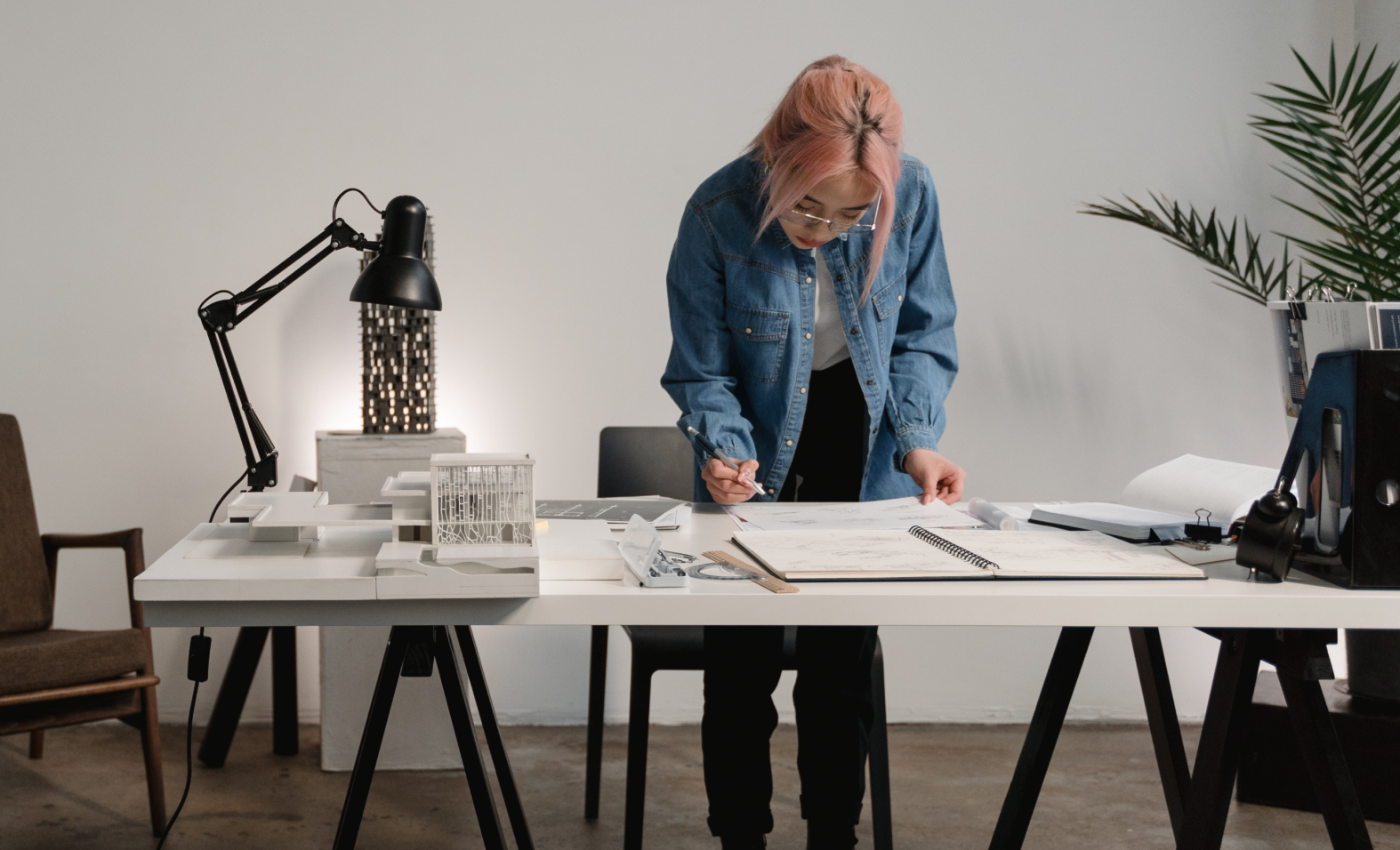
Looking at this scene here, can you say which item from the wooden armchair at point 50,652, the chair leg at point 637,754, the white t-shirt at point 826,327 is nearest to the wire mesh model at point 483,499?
the white t-shirt at point 826,327

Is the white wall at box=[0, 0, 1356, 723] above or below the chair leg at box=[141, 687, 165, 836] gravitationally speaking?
above

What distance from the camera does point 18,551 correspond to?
2316 millimetres

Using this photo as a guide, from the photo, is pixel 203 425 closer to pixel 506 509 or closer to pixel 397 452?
pixel 397 452

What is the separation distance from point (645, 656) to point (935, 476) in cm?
68

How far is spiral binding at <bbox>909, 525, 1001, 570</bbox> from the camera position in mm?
1128

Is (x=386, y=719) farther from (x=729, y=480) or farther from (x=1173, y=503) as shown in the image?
(x=1173, y=503)

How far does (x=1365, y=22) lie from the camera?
9.26 feet

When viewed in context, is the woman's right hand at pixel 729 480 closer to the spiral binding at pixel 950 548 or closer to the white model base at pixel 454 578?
the spiral binding at pixel 950 548

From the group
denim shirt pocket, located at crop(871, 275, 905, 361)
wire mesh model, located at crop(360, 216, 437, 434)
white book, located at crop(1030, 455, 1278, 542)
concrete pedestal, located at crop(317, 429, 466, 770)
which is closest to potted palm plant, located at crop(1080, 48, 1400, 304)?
white book, located at crop(1030, 455, 1278, 542)

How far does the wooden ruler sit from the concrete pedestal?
1.40m

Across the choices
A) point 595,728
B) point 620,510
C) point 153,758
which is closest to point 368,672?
point 153,758

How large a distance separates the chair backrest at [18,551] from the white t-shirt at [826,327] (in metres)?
1.84

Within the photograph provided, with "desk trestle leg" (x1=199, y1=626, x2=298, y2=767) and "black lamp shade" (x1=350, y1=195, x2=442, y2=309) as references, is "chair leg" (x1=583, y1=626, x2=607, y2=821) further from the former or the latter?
"black lamp shade" (x1=350, y1=195, x2=442, y2=309)

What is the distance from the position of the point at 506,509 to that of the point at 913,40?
229cm
